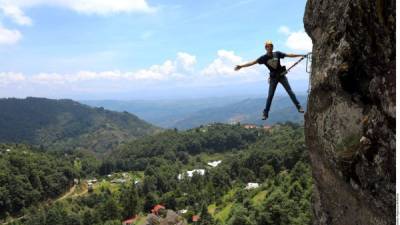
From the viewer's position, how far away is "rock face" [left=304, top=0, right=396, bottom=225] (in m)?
8.31

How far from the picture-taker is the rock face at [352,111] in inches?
327

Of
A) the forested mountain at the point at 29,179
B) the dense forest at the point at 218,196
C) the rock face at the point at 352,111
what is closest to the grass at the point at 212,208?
the dense forest at the point at 218,196

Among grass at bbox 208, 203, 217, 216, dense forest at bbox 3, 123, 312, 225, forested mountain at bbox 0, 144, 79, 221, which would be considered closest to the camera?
dense forest at bbox 3, 123, 312, 225

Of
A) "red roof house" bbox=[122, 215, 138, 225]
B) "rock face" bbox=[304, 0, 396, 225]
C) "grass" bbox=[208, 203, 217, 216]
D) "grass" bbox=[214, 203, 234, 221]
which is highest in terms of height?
"rock face" bbox=[304, 0, 396, 225]

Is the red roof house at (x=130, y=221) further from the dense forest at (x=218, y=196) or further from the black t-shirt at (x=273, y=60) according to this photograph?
the black t-shirt at (x=273, y=60)

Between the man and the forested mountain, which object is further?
the forested mountain

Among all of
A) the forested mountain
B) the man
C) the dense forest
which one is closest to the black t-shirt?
the man

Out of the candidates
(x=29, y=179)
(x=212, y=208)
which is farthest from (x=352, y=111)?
(x=29, y=179)

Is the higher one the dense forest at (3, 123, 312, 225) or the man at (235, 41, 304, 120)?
the man at (235, 41, 304, 120)

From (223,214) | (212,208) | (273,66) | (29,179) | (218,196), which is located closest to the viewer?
(273,66)

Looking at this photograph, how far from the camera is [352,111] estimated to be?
9867mm

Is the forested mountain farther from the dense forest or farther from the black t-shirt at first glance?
the black t-shirt

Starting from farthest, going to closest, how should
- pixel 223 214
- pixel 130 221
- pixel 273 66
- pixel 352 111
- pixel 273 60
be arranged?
pixel 130 221 < pixel 223 214 < pixel 273 66 < pixel 273 60 < pixel 352 111

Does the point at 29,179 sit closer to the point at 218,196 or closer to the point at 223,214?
the point at 218,196
